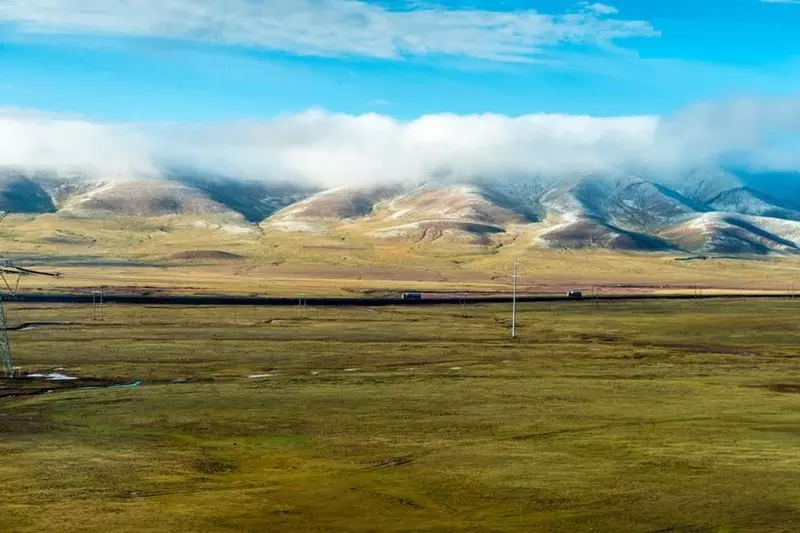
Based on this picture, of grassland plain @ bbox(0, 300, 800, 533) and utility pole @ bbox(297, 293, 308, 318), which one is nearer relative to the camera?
grassland plain @ bbox(0, 300, 800, 533)

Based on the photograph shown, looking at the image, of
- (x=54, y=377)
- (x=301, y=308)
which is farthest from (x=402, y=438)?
(x=301, y=308)

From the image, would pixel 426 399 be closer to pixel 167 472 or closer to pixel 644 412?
pixel 644 412

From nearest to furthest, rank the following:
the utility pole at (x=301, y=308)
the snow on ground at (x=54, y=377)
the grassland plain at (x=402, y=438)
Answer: the grassland plain at (x=402, y=438), the snow on ground at (x=54, y=377), the utility pole at (x=301, y=308)

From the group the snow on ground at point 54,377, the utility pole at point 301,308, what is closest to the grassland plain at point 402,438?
the snow on ground at point 54,377

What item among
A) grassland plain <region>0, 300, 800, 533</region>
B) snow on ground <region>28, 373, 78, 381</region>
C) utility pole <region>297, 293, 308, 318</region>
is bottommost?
snow on ground <region>28, 373, 78, 381</region>

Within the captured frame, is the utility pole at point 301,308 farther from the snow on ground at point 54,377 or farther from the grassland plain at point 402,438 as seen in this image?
the snow on ground at point 54,377

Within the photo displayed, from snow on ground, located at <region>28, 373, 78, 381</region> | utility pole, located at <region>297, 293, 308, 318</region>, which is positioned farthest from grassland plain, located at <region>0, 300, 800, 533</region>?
utility pole, located at <region>297, 293, 308, 318</region>

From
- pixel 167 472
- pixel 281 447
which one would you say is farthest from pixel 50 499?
pixel 281 447

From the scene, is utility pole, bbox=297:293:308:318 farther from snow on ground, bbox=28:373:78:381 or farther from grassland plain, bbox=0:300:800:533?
snow on ground, bbox=28:373:78:381

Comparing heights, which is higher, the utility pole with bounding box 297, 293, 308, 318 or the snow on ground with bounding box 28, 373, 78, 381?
the utility pole with bounding box 297, 293, 308, 318
